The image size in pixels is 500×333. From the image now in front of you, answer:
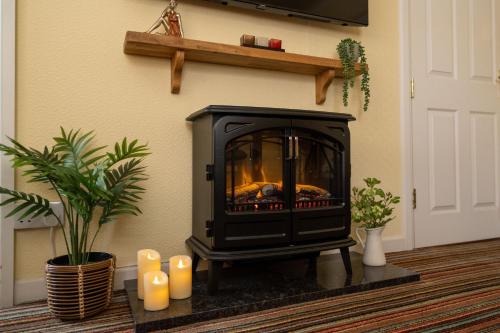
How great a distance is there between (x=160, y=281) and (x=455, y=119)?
7.18ft

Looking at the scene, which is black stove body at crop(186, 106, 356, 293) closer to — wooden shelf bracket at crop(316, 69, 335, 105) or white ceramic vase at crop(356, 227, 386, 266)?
white ceramic vase at crop(356, 227, 386, 266)

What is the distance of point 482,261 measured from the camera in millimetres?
1929

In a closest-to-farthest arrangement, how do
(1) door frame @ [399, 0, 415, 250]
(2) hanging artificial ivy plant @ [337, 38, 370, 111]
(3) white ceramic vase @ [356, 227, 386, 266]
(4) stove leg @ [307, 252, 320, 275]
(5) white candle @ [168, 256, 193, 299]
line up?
(5) white candle @ [168, 256, 193, 299], (4) stove leg @ [307, 252, 320, 275], (3) white ceramic vase @ [356, 227, 386, 266], (2) hanging artificial ivy plant @ [337, 38, 370, 111], (1) door frame @ [399, 0, 415, 250]

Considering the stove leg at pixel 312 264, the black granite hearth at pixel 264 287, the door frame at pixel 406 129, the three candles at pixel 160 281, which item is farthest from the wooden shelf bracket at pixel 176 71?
the door frame at pixel 406 129

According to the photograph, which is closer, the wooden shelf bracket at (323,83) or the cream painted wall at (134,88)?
the cream painted wall at (134,88)

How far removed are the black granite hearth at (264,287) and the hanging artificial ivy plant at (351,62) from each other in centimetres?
90

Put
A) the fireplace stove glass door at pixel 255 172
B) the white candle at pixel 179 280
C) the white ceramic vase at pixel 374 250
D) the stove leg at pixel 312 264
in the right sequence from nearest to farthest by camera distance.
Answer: the white candle at pixel 179 280
the fireplace stove glass door at pixel 255 172
the stove leg at pixel 312 264
the white ceramic vase at pixel 374 250

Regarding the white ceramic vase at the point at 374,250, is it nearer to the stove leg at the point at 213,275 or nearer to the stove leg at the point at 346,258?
the stove leg at the point at 346,258

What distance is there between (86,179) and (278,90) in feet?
3.57

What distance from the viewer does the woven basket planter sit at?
1170mm

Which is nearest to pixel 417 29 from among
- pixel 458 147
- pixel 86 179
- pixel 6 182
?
pixel 458 147

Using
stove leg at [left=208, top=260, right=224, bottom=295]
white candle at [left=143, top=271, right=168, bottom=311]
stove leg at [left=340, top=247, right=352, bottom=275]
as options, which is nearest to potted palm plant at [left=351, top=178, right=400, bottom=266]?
stove leg at [left=340, top=247, right=352, bottom=275]

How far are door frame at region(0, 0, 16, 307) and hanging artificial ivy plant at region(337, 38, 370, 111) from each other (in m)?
1.50

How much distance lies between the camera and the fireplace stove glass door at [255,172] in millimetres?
1402
